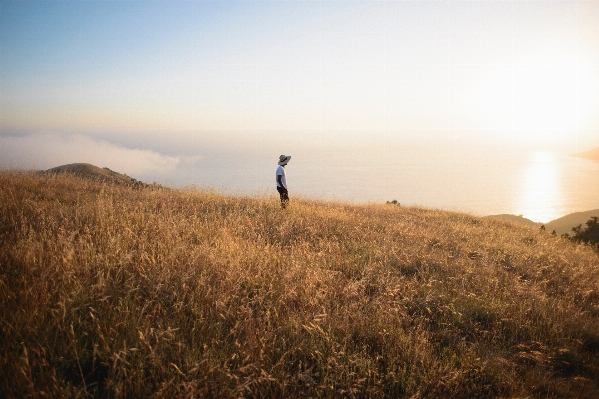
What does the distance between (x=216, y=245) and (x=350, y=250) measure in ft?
10.3

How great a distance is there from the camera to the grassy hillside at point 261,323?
237 cm

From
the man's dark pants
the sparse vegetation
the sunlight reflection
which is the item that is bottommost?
the sunlight reflection

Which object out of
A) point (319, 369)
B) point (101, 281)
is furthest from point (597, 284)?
point (101, 281)

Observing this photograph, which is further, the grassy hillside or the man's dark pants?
the man's dark pants

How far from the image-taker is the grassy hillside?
237cm

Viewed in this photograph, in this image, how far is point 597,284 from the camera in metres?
6.55

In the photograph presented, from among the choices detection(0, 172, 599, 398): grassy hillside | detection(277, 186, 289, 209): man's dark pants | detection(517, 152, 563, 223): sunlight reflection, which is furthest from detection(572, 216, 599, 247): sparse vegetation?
detection(517, 152, 563, 223): sunlight reflection

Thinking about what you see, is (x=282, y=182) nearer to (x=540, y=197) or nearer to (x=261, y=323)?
(x=261, y=323)

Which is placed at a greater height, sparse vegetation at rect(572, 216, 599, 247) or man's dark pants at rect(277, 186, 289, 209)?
man's dark pants at rect(277, 186, 289, 209)

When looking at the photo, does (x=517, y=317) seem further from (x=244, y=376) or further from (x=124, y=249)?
(x=124, y=249)

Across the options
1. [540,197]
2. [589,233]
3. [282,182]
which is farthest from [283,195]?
[540,197]

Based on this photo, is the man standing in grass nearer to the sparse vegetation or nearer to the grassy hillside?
the grassy hillside

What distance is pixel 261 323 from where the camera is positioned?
3.18 metres

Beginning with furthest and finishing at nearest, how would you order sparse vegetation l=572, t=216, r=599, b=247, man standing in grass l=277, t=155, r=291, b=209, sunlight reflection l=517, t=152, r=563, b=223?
1. sunlight reflection l=517, t=152, r=563, b=223
2. sparse vegetation l=572, t=216, r=599, b=247
3. man standing in grass l=277, t=155, r=291, b=209
